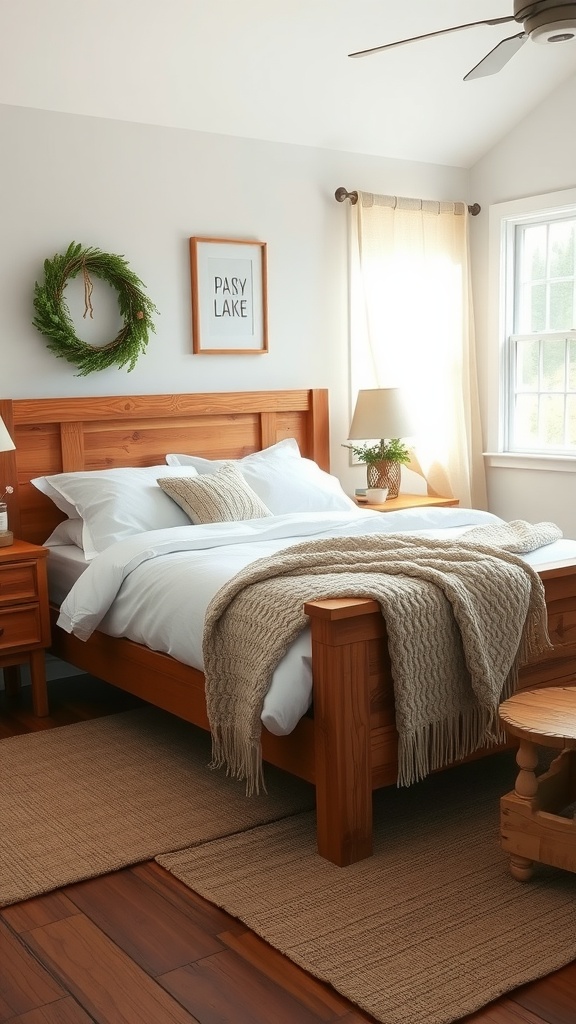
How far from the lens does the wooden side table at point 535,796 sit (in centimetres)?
232

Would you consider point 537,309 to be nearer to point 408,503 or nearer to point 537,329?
point 537,329

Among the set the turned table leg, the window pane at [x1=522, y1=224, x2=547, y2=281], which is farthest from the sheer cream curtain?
the turned table leg

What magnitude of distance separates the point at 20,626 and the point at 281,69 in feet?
8.52

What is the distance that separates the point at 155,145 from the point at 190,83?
310mm

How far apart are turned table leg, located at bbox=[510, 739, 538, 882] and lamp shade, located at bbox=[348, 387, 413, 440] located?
2.58m

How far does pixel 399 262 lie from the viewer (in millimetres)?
5219

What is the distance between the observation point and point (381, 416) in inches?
191

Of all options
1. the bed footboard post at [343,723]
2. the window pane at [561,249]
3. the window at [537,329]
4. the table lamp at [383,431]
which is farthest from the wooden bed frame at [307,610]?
the window pane at [561,249]

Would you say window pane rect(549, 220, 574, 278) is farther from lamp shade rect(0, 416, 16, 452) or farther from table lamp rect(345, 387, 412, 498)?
lamp shade rect(0, 416, 16, 452)

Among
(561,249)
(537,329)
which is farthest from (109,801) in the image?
(561,249)

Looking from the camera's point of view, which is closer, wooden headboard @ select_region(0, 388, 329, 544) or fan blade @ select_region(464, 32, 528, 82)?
fan blade @ select_region(464, 32, 528, 82)

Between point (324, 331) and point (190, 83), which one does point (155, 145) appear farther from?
point (324, 331)

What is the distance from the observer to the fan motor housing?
252cm

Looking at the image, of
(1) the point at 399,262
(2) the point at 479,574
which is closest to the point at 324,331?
(1) the point at 399,262
